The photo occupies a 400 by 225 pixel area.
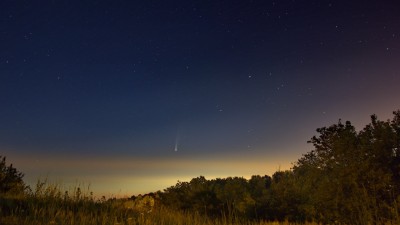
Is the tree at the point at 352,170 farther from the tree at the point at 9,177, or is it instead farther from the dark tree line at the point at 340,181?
the tree at the point at 9,177

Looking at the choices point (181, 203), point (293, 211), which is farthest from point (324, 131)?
point (181, 203)

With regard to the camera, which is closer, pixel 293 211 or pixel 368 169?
pixel 368 169

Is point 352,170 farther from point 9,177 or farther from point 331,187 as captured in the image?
point 9,177

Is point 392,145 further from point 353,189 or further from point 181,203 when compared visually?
point 181,203

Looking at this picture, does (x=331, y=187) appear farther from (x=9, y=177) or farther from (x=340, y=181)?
(x=9, y=177)

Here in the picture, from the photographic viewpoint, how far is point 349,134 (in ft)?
79.6

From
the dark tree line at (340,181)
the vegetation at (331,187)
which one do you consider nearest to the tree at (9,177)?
the vegetation at (331,187)

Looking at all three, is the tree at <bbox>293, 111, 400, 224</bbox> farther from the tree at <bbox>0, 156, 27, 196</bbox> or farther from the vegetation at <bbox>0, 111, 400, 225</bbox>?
the tree at <bbox>0, 156, 27, 196</bbox>

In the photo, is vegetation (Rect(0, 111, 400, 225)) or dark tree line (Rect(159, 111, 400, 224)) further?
dark tree line (Rect(159, 111, 400, 224))

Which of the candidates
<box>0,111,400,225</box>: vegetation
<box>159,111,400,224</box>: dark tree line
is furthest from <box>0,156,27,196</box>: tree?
<box>159,111,400,224</box>: dark tree line

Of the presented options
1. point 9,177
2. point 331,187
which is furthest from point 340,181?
point 9,177

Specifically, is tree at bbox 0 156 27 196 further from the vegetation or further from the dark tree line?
the dark tree line

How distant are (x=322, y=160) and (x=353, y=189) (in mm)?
4001

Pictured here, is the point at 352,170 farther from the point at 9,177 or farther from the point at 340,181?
the point at 9,177
